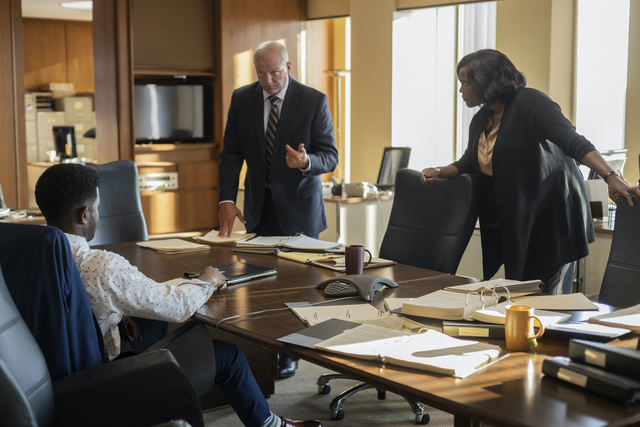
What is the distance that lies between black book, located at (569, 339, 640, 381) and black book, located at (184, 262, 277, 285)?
120 centimetres

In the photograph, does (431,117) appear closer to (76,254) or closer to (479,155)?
(479,155)

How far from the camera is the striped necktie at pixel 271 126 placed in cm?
318

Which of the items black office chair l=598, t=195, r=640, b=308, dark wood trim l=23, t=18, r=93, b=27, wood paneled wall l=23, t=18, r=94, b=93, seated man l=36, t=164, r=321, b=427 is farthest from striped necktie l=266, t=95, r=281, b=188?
dark wood trim l=23, t=18, r=93, b=27

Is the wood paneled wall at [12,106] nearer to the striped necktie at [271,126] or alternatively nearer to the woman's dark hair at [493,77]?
the striped necktie at [271,126]

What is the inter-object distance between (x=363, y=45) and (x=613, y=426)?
18.6 feet

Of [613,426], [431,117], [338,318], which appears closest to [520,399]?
[613,426]

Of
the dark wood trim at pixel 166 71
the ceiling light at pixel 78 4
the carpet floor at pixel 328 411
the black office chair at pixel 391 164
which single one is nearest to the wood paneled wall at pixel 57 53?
the ceiling light at pixel 78 4

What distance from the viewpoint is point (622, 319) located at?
62.5 inches

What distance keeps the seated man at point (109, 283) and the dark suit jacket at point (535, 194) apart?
124 cm

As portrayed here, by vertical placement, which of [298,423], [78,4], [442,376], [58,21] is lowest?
[298,423]

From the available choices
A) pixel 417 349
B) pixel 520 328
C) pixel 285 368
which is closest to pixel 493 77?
pixel 520 328

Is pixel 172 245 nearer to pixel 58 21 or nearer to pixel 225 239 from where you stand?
pixel 225 239

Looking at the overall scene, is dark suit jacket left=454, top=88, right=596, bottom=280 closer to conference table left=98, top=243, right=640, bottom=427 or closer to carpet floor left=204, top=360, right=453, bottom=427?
conference table left=98, top=243, right=640, bottom=427

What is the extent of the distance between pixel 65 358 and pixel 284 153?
183cm
